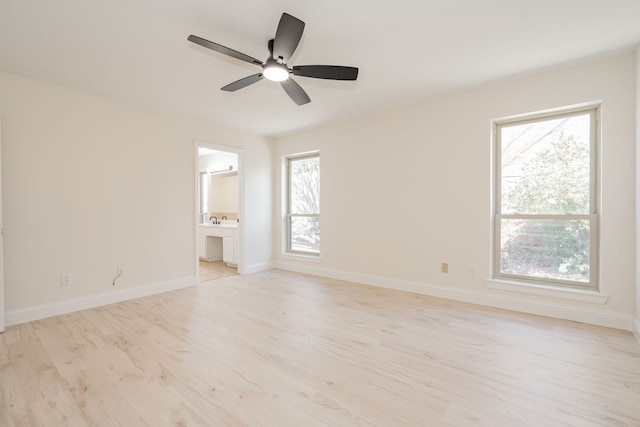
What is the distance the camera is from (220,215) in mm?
7176

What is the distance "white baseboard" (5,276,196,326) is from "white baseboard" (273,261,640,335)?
7.98 feet

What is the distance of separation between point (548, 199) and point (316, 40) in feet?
9.45

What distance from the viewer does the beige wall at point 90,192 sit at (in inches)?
115

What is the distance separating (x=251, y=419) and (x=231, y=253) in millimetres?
4342

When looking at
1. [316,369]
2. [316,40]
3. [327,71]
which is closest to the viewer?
[316,369]

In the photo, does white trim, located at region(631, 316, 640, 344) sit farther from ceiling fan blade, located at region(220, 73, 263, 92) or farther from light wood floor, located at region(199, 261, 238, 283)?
light wood floor, located at region(199, 261, 238, 283)

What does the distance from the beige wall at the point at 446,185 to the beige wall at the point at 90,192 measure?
2.10 metres

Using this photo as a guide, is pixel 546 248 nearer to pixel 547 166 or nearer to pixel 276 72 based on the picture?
pixel 547 166

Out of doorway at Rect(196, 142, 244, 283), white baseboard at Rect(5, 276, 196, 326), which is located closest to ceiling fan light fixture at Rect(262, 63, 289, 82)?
doorway at Rect(196, 142, 244, 283)

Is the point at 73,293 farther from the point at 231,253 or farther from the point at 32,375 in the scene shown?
the point at 231,253

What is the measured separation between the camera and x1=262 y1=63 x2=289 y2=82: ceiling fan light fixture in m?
2.22

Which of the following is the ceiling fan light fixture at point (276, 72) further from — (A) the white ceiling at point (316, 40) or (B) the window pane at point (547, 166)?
(B) the window pane at point (547, 166)

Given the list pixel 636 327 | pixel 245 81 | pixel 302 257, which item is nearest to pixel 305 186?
pixel 302 257

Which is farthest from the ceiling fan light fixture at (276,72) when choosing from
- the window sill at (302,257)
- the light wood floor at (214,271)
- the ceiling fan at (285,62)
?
the light wood floor at (214,271)
